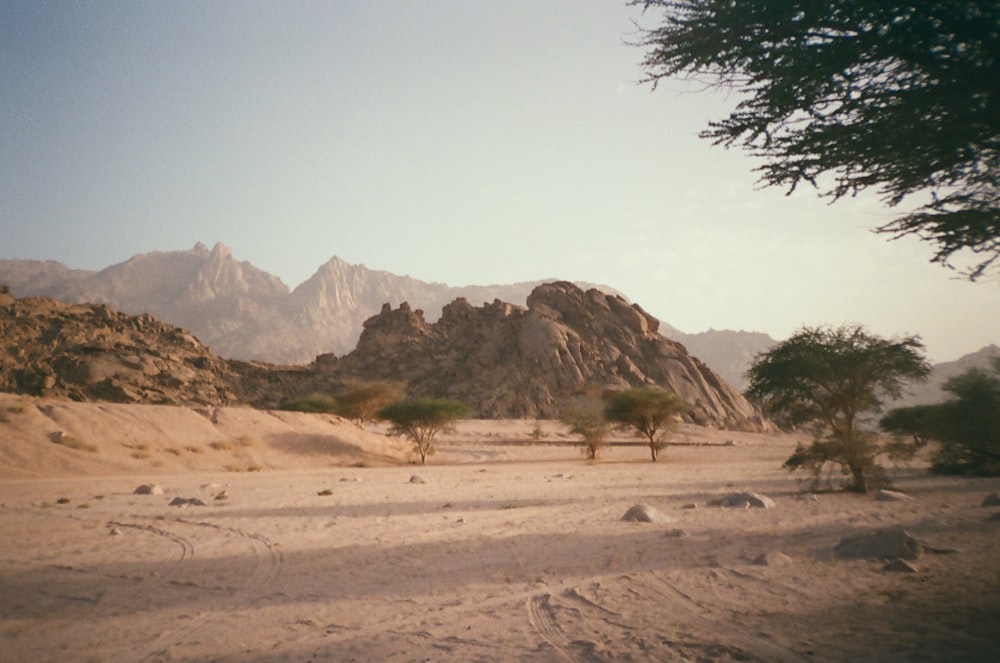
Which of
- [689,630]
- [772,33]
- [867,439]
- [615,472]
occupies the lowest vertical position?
[615,472]

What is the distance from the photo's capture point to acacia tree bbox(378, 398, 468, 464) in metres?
33.5

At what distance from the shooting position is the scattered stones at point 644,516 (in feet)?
35.1

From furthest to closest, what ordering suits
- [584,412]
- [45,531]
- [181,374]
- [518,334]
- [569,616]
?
[518,334] < [181,374] < [584,412] < [45,531] < [569,616]

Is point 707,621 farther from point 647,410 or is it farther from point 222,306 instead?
point 222,306

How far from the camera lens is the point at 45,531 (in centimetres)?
1016

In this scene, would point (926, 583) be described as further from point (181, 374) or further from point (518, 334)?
point (518, 334)

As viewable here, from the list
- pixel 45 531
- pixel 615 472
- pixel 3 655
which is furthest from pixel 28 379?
pixel 3 655

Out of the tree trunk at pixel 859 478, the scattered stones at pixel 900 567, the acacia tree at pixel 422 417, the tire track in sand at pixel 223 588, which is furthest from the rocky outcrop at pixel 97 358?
the scattered stones at pixel 900 567

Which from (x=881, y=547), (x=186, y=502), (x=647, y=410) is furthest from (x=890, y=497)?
(x=647, y=410)

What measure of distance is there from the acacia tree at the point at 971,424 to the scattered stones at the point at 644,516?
7520 mm

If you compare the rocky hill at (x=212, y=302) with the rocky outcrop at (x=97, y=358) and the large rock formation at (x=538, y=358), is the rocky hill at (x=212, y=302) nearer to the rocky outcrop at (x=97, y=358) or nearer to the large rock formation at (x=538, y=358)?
the large rock formation at (x=538, y=358)

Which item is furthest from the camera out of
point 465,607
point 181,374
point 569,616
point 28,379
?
point 181,374

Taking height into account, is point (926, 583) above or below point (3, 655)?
above

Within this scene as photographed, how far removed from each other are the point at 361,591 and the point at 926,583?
6670 millimetres
